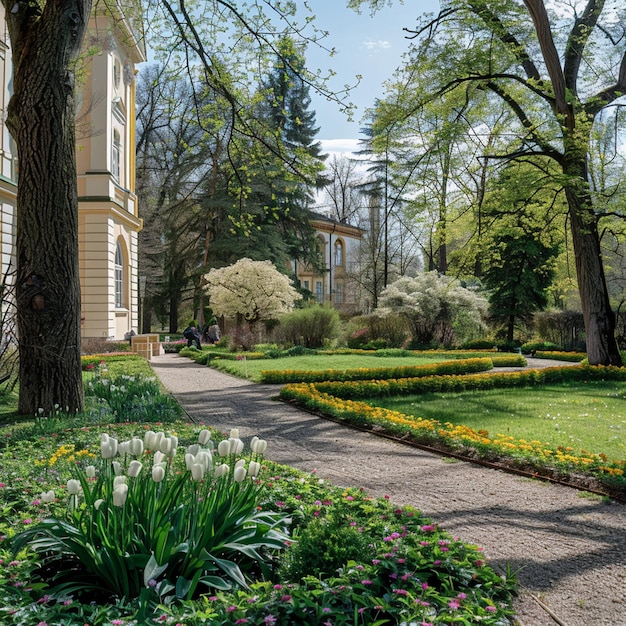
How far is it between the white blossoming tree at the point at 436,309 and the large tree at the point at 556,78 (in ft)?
29.3

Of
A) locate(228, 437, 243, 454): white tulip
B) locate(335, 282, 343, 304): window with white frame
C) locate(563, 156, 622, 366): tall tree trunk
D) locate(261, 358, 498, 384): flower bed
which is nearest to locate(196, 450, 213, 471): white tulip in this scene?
locate(228, 437, 243, 454): white tulip

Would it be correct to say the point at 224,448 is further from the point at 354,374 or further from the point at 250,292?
the point at 250,292

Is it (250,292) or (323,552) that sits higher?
(250,292)

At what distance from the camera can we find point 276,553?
2.92 m

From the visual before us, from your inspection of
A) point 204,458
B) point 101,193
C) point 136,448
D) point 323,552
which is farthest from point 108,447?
point 101,193

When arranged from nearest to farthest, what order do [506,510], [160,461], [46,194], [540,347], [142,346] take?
[160,461], [506,510], [46,194], [142,346], [540,347]

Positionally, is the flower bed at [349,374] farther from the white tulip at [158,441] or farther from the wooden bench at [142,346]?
the white tulip at [158,441]

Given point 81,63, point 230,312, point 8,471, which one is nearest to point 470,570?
point 8,471

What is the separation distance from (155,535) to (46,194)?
5142mm

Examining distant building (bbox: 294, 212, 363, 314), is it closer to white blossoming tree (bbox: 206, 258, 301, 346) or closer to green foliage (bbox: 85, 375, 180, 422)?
white blossoming tree (bbox: 206, 258, 301, 346)

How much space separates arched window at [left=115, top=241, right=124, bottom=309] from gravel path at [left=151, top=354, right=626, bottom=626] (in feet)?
51.8

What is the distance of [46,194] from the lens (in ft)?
21.4

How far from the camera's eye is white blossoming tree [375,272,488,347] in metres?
23.2

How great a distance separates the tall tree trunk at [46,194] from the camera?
21.1 feet
